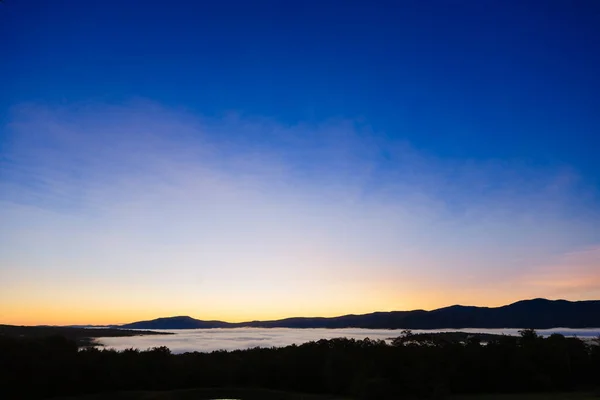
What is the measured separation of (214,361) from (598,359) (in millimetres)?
26335

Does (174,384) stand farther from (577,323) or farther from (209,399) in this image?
(577,323)

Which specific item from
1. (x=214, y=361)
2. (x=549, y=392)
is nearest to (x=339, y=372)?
(x=214, y=361)

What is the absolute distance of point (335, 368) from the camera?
3306cm

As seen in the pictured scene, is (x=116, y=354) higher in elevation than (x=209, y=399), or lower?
higher

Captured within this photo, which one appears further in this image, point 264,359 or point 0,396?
point 264,359

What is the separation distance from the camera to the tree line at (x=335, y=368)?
29578mm

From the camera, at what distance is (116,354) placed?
34219 mm

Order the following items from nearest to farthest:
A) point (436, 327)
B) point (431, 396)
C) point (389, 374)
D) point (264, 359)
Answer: point (431, 396) → point (389, 374) → point (264, 359) → point (436, 327)

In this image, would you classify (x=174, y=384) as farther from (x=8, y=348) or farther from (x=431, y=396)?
(x=431, y=396)

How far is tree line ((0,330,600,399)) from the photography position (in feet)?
97.0

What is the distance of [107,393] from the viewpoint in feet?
101

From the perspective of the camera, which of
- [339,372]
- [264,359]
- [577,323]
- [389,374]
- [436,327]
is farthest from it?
[436,327]

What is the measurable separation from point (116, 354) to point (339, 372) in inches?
582

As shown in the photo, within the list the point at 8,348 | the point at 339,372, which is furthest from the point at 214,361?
the point at 8,348
